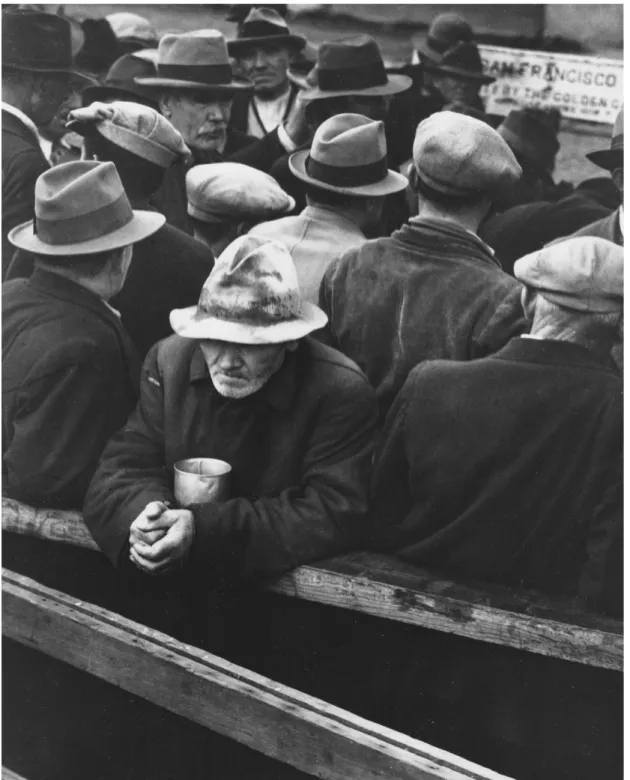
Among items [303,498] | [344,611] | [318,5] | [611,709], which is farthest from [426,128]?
[318,5]

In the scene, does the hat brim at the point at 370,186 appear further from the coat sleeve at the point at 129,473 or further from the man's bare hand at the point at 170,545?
the man's bare hand at the point at 170,545

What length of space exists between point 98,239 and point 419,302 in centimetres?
109

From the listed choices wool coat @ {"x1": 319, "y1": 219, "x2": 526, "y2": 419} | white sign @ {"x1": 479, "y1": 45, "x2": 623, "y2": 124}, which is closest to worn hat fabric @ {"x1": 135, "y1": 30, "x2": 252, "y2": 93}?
white sign @ {"x1": 479, "y1": 45, "x2": 623, "y2": 124}

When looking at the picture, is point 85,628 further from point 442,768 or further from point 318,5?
point 318,5

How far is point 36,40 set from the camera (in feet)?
17.6

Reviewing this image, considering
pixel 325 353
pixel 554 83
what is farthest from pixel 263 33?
pixel 325 353

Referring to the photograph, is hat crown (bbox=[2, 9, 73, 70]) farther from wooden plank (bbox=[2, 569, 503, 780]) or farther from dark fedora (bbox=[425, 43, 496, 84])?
wooden plank (bbox=[2, 569, 503, 780])

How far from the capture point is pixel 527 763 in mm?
3021

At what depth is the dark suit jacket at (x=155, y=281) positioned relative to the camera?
3945 millimetres

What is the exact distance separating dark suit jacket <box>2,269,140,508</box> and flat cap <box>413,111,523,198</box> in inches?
45.4

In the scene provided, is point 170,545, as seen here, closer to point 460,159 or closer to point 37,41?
point 460,159

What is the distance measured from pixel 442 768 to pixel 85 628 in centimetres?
128

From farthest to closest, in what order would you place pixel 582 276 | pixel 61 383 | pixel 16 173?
pixel 16 173 < pixel 61 383 < pixel 582 276

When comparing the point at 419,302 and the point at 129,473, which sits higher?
the point at 419,302
